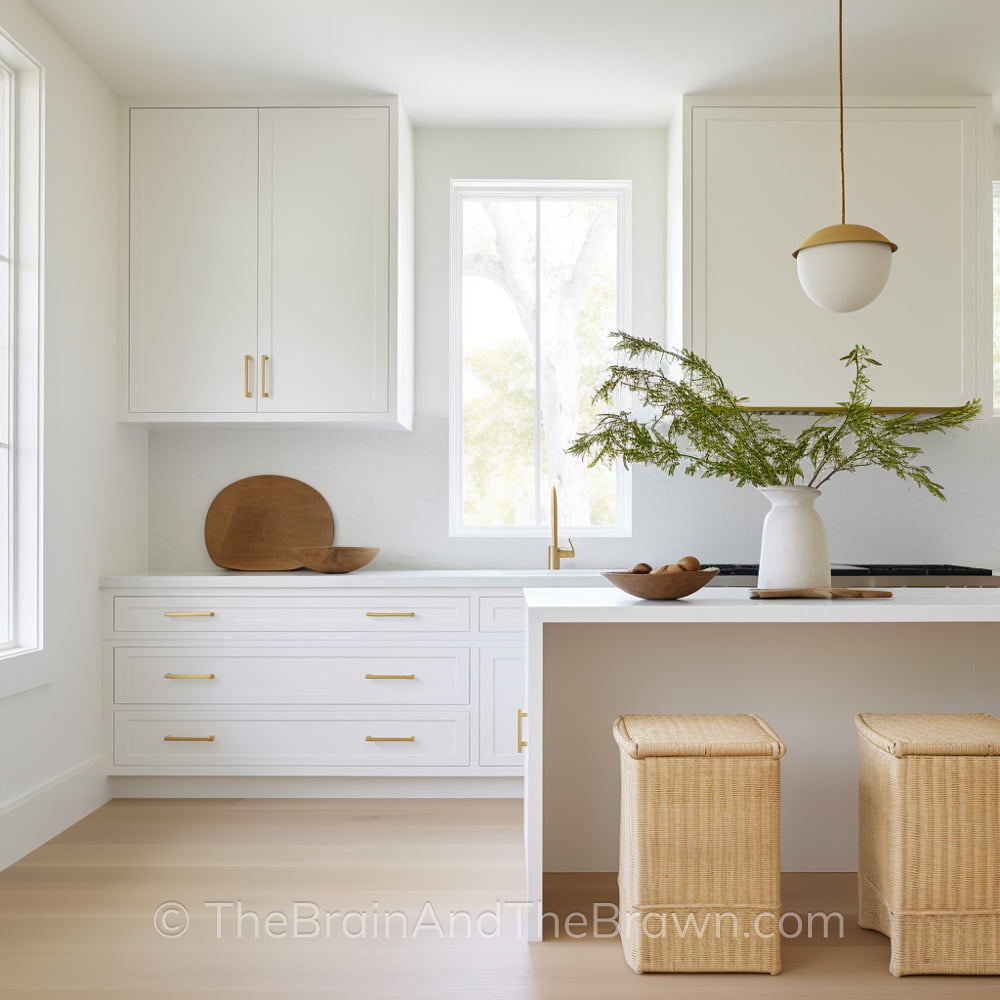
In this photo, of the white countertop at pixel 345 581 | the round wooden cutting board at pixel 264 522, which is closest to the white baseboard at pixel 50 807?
the white countertop at pixel 345 581

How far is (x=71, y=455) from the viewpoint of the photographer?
324 cm

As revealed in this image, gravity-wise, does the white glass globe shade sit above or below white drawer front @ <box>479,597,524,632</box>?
above

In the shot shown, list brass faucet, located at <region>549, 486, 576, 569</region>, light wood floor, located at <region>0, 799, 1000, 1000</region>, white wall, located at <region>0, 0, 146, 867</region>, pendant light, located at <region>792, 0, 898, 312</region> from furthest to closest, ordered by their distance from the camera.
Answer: brass faucet, located at <region>549, 486, 576, 569</region> → white wall, located at <region>0, 0, 146, 867</region> → pendant light, located at <region>792, 0, 898, 312</region> → light wood floor, located at <region>0, 799, 1000, 1000</region>

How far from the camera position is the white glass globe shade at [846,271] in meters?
2.13

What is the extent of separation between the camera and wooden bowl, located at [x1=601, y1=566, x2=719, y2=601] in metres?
2.25

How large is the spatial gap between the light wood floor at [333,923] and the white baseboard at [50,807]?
5cm

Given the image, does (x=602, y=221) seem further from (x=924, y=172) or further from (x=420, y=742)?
(x=420, y=742)

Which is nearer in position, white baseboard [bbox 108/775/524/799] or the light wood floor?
the light wood floor

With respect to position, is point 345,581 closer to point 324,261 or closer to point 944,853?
point 324,261

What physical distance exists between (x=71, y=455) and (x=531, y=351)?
1.94 metres

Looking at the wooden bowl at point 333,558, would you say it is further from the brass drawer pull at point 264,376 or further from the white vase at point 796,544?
the white vase at point 796,544

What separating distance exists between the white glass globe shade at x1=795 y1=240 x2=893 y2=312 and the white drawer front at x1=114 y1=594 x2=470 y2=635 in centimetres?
181

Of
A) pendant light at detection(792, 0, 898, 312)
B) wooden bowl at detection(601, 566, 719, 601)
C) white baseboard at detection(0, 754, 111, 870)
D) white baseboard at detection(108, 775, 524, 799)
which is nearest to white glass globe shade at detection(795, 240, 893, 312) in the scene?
pendant light at detection(792, 0, 898, 312)

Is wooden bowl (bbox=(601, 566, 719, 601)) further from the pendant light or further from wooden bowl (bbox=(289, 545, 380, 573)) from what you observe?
wooden bowl (bbox=(289, 545, 380, 573))
